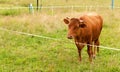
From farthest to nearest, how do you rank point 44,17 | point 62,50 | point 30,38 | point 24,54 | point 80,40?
point 44,17 < point 30,38 < point 62,50 < point 24,54 < point 80,40

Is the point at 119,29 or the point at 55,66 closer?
the point at 55,66

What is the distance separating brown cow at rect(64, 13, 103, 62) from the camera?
21.7ft

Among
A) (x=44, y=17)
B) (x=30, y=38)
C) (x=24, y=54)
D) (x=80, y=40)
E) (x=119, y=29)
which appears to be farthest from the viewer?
(x=44, y=17)

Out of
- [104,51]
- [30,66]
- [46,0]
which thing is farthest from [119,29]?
[46,0]

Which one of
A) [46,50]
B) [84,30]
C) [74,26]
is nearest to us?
[74,26]

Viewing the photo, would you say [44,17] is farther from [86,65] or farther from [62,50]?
[86,65]

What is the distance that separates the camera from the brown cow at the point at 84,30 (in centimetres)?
661

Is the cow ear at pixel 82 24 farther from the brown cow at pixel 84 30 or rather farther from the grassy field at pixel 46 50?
the grassy field at pixel 46 50

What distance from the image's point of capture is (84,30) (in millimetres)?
7047

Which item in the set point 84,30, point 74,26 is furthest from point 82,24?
point 84,30

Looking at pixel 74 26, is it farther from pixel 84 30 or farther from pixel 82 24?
pixel 84 30

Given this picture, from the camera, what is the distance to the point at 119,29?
11.3 m


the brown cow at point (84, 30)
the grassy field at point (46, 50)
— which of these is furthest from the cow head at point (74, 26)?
the grassy field at point (46, 50)

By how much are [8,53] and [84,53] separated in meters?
2.18
